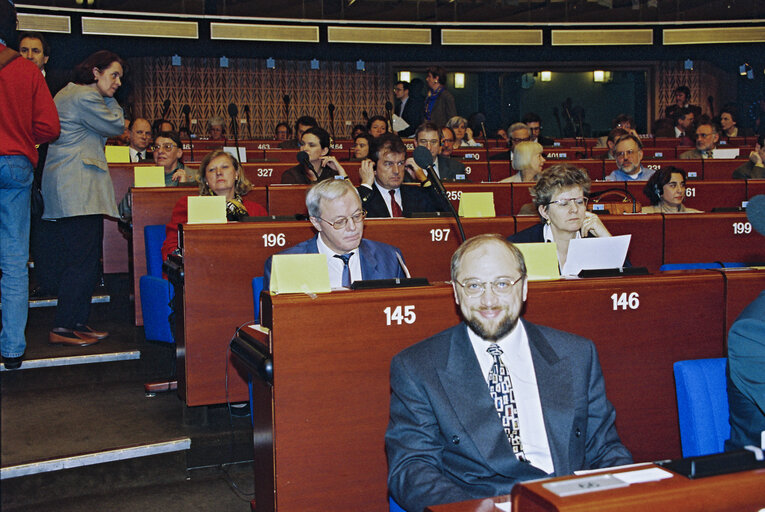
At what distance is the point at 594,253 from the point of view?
2791 mm

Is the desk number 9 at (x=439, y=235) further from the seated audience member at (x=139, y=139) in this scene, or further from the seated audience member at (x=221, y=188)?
the seated audience member at (x=139, y=139)

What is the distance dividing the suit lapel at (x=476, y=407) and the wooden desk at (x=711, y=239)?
2505 mm

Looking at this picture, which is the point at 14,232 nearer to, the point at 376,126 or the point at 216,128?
the point at 376,126

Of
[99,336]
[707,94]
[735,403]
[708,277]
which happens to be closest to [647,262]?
[708,277]

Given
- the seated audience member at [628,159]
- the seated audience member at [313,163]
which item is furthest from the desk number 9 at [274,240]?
the seated audience member at [628,159]

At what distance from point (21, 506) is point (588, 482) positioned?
251 cm

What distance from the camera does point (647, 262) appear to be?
399 centimetres

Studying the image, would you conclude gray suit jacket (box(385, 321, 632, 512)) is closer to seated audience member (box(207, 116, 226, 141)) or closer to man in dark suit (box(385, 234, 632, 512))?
man in dark suit (box(385, 234, 632, 512))

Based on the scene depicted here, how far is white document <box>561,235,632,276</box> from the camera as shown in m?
2.79

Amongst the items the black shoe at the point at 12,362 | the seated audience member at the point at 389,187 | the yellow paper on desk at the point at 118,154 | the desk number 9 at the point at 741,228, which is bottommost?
the black shoe at the point at 12,362

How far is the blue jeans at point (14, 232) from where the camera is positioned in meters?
3.35

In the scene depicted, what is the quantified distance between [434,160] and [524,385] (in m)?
3.60

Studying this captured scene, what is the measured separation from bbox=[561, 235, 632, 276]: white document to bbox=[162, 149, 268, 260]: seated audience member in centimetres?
196

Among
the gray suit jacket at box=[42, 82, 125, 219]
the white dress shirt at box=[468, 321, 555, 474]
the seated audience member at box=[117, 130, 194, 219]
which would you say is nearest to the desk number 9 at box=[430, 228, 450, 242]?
the gray suit jacket at box=[42, 82, 125, 219]
